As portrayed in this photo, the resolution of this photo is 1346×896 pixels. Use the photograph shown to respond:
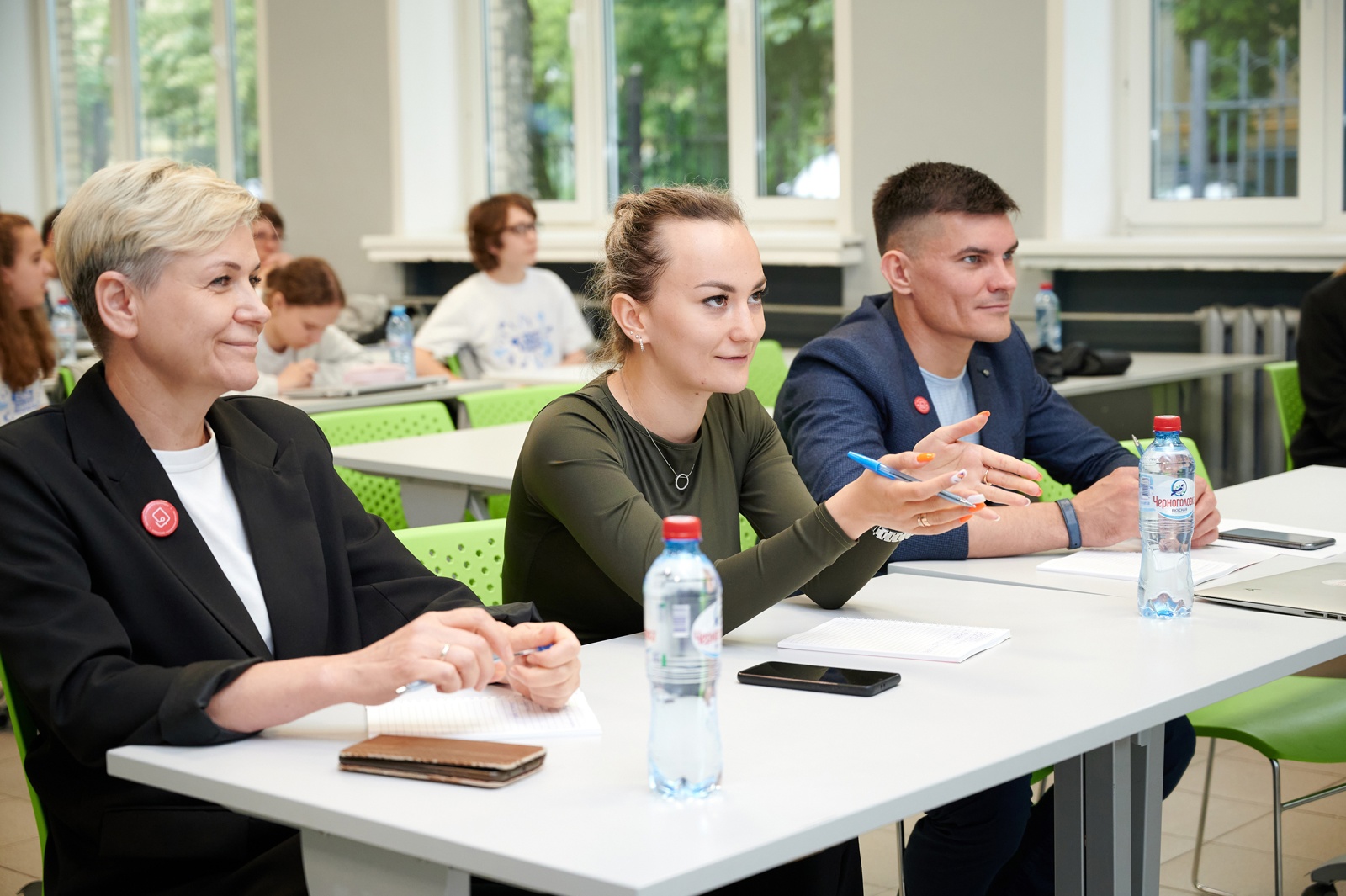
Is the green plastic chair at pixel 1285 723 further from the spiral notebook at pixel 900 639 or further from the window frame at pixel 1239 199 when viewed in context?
the window frame at pixel 1239 199

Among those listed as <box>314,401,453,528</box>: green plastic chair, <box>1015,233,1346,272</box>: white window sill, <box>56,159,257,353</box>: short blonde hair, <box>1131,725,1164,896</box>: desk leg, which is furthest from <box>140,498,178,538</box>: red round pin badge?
<box>1015,233,1346,272</box>: white window sill

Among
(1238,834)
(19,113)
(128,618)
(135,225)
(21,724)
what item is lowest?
(1238,834)

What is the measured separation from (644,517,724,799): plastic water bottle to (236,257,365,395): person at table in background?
11.5ft

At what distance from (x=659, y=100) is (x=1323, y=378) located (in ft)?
11.8

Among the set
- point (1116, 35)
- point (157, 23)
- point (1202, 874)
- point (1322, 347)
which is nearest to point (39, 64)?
point (157, 23)

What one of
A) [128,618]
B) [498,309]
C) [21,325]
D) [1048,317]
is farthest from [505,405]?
[128,618]

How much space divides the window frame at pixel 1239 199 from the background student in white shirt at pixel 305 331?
2.85 m

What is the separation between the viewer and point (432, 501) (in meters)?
3.10

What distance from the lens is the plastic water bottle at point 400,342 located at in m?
5.03

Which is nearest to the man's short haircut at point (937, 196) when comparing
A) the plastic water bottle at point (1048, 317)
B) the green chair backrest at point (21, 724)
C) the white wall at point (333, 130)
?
the green chair backrest at point (21, 724)

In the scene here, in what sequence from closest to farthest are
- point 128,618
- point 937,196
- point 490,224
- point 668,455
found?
point 128,618
point 668,455
point 937,196
point 490,224

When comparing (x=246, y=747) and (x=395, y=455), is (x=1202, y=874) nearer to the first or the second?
(x=395, y=455)

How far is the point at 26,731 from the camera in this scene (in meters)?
1.50

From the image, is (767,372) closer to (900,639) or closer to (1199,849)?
(1199,849)
